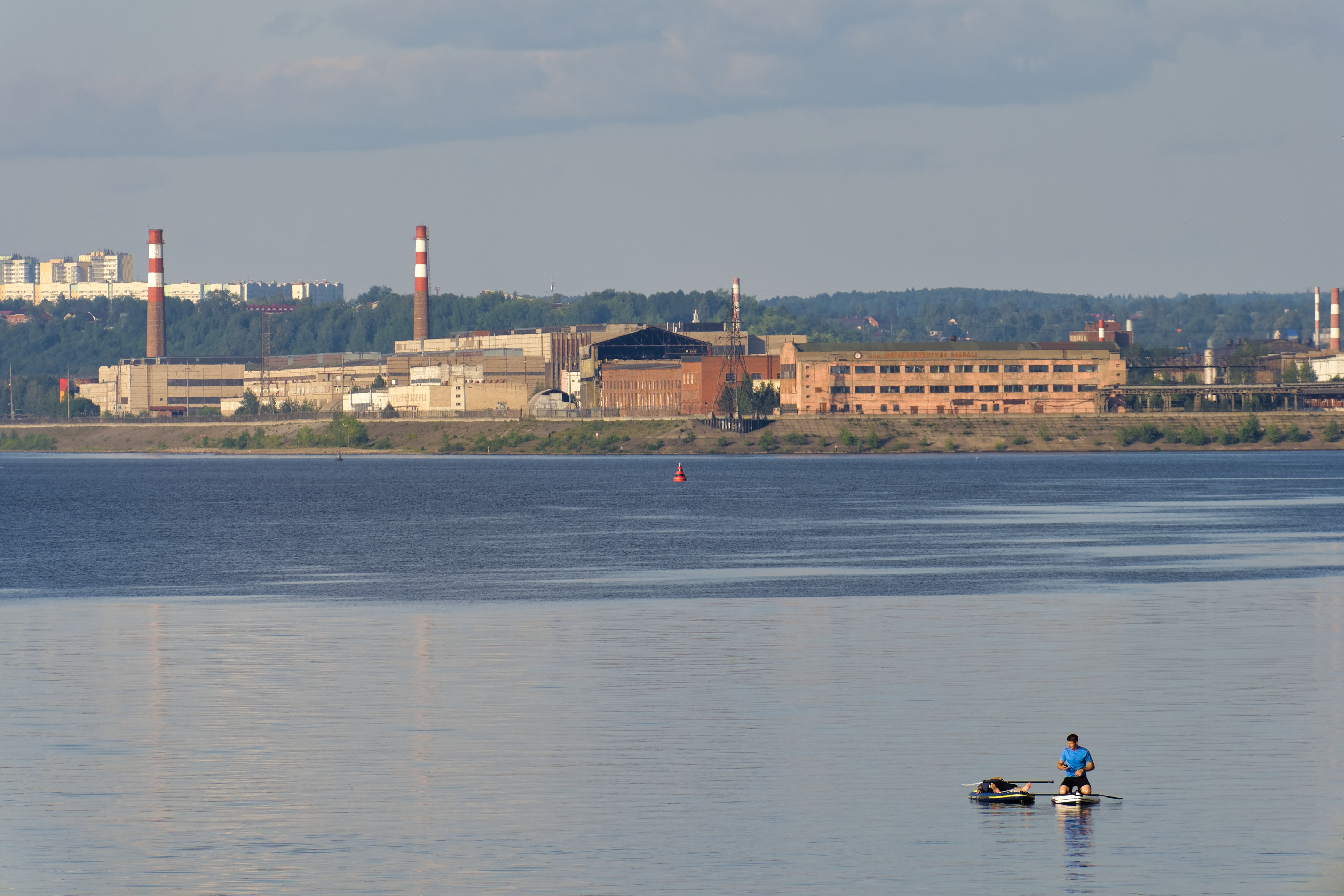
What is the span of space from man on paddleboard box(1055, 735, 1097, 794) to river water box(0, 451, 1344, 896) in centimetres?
41

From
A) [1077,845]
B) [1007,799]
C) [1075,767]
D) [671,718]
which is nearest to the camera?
[1077,845]

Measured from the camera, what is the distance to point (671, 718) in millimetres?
33719

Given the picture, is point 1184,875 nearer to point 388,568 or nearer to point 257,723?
point 257,723

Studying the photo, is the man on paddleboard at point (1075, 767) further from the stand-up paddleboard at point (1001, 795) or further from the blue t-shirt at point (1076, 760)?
the stand-up paddleboard at point (1001, 795)

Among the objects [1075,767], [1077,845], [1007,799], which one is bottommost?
[1077,845]

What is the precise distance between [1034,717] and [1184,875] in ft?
35.0

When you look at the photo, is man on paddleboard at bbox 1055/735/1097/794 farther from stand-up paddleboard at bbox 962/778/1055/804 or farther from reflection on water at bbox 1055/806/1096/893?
stand-up paddleboard at bbox 962/778/1055/804

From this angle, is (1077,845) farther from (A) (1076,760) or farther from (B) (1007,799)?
(A) (1076,760)

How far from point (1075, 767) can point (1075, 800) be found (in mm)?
592

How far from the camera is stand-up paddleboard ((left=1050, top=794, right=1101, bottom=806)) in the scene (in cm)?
2597

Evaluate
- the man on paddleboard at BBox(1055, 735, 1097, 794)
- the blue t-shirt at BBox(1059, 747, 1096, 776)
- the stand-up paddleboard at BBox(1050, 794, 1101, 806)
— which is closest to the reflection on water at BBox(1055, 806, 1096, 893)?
the stand-up paddleboard at BBox(1050, 794, 1101, 806)

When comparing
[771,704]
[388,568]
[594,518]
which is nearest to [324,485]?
[594,518]

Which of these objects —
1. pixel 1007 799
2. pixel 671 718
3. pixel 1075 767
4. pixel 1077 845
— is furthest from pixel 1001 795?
pixel 671 718

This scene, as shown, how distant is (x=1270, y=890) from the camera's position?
859 inches
